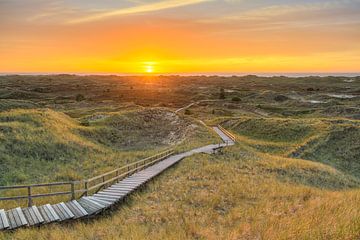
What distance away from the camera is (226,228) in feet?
36.5

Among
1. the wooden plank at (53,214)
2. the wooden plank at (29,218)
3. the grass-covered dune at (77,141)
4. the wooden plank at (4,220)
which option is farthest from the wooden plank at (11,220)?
the grass-covered dune at (77,141)

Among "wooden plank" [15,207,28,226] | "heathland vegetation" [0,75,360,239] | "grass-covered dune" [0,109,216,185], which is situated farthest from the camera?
"grass-covered dune" [0,109,216,185]

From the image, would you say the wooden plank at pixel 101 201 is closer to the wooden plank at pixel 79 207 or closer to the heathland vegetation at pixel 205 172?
the heathland vegetation at pixel 205 172

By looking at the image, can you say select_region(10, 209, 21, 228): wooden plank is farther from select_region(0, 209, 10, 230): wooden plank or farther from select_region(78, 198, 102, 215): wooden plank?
select_region(78, 198, 102, 215): wooden plank

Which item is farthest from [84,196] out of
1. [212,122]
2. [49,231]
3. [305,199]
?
[212,122]

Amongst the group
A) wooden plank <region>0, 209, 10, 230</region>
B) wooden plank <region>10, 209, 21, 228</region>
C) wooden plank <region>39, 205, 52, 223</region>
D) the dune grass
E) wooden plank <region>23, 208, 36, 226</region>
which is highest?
wooden plank <region>0, 209, 10, 230</region>

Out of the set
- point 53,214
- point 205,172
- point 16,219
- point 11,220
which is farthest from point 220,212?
point 205,172

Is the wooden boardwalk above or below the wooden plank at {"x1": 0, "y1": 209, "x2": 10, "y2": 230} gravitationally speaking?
below

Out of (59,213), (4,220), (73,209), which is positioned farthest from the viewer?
(73,209)

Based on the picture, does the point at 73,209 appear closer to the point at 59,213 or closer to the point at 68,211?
the point at 68,211

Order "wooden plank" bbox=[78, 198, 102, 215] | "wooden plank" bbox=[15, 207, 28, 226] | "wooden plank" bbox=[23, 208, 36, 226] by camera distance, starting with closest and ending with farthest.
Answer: "wooden plank" bbox=[15, 207, 28, 226] < "wooden plank" bbox=[23, 208, 36, 226] < "wooden plank" bbox=[78, 198, 102, 215]

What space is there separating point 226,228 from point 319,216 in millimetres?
3089

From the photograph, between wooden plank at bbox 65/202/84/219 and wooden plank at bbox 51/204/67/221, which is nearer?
wooden plank at bbox 51/204/67/221

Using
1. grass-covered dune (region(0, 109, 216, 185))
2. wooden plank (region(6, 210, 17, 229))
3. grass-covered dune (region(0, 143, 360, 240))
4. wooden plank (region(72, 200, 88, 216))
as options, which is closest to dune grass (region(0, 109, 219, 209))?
grass-covered dune (region(0, 109, 216, 185))
